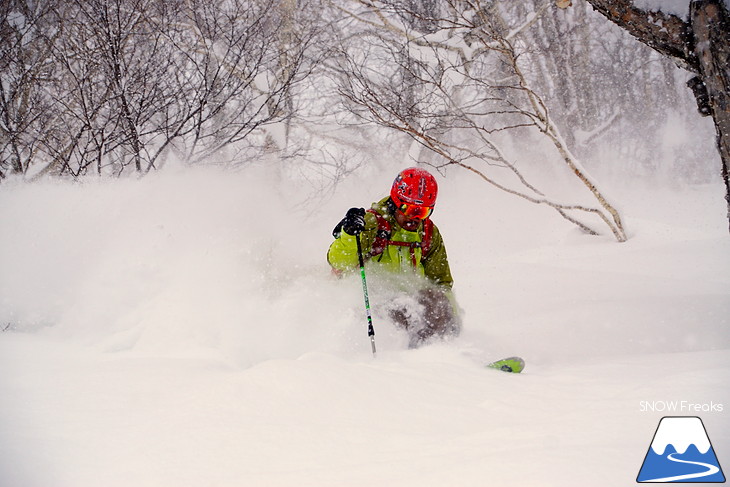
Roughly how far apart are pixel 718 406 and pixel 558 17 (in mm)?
20010

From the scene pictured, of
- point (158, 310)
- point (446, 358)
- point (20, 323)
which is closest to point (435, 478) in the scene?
point (446, 358)

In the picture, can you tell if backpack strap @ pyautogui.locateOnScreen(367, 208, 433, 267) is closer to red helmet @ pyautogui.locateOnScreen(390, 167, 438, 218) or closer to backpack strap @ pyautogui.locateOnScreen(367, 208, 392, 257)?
backpack strap @ pyautogui.locateOnScreen(367, 208, 392, 257)

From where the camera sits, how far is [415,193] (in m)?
4.22

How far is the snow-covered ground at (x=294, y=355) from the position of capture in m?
1.68

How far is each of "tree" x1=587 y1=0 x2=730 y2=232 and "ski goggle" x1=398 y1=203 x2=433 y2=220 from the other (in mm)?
1954

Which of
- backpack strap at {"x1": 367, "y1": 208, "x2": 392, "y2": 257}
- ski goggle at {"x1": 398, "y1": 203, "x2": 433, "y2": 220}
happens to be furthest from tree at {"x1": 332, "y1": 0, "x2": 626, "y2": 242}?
backpack strap at {"x1": 367, "y1": 208, "x2": 392, "y2": 257}

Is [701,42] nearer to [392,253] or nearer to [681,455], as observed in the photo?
[681,455]

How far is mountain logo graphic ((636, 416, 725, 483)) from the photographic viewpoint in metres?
1.54

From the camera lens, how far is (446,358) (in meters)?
3.32

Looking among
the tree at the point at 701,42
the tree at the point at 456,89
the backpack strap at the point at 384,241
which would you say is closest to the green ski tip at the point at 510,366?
the backpack strap at the point at 384,241

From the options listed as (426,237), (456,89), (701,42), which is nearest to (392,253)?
(426,237)

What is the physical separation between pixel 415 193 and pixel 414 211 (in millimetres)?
168

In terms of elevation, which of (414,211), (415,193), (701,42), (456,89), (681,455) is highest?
(456,89)

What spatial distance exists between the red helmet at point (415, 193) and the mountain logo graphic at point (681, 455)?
264 centimetres
